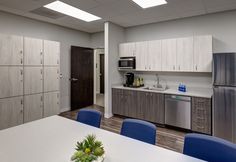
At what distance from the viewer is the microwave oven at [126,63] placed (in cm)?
455

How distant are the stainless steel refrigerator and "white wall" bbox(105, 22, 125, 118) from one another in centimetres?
262

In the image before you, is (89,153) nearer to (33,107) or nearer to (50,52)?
(33,107)

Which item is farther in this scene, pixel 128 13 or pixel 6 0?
pixel 128 13

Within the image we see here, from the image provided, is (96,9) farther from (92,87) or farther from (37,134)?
(92,87)

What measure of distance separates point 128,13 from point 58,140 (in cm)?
328

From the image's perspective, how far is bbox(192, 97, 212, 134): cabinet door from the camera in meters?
3.27

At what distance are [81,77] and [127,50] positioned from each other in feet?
6.63

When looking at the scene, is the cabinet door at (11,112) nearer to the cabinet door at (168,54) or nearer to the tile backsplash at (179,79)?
the tile backsplash at (179,79)

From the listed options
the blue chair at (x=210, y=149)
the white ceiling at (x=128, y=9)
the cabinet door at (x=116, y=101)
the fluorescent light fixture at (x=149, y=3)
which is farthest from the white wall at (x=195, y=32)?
the blue chair at (x=210, y=149)

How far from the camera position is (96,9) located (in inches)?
138

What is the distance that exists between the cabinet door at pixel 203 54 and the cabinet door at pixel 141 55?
50.6 inches

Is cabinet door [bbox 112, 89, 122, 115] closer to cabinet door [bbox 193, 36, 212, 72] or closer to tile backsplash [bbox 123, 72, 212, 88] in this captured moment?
tile backsplash [bbox 123, 72, 212, 88]

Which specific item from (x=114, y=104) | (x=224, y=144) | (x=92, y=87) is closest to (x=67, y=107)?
(x=92, y=87)

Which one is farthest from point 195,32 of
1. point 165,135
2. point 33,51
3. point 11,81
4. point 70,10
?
point 11,81
